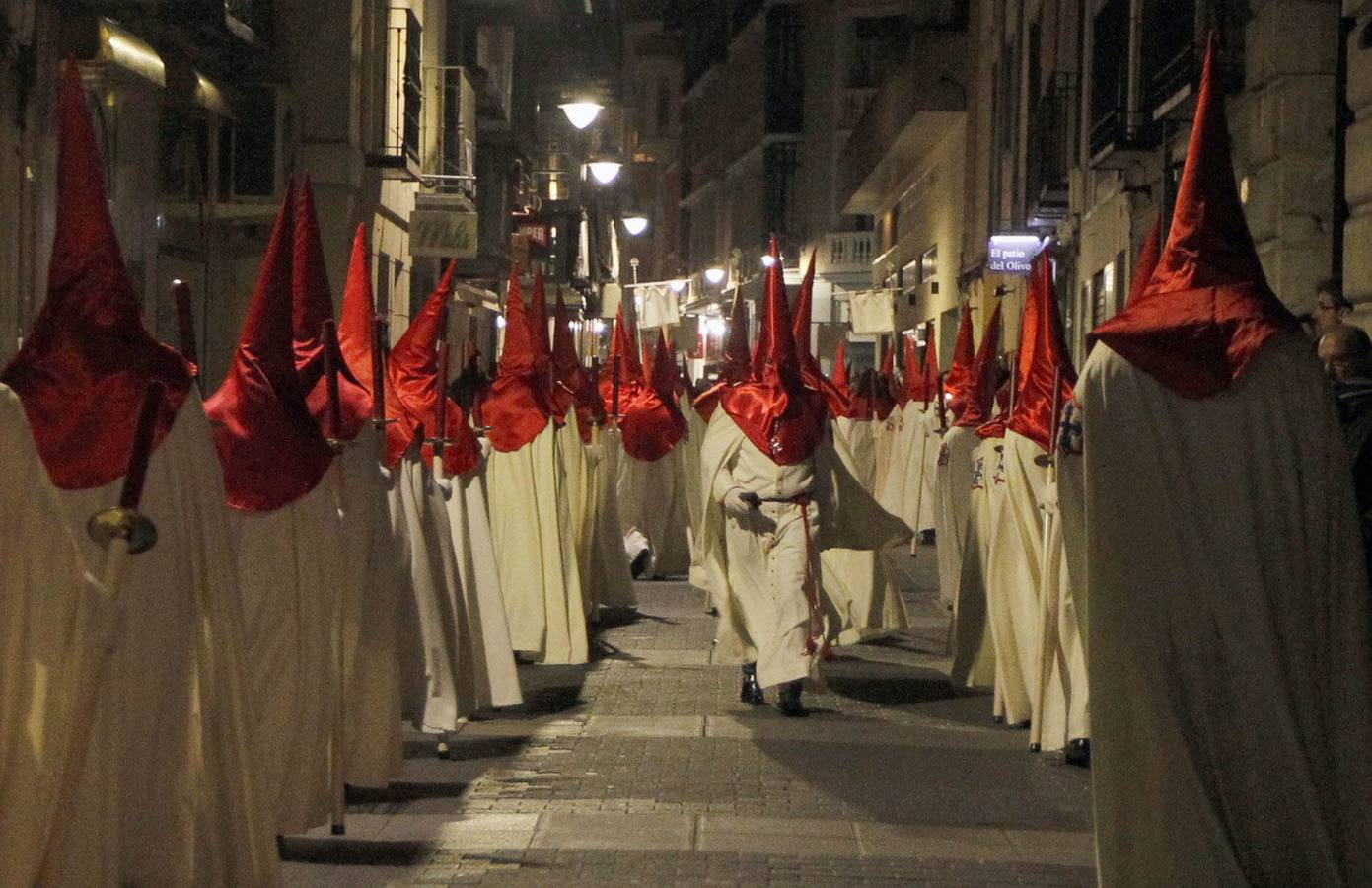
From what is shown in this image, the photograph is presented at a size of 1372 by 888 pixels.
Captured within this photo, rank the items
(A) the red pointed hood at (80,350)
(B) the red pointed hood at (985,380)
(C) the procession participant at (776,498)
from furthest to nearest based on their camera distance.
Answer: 1. (B) the red pointed hood at (985,380)
2. (C) the procession participant at (776,498)
3. (A) the red pointed hood at (80,350)

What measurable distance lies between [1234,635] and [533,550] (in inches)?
318

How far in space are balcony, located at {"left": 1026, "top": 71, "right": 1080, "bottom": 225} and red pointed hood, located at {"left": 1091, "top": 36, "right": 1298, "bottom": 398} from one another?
20.0 m

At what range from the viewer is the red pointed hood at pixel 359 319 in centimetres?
934

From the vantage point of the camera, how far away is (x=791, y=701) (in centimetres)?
1198

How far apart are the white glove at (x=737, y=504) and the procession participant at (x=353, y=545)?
3.17 meters

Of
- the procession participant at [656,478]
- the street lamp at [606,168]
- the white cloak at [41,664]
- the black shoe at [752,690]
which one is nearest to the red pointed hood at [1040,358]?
the black shoe at [752,690]

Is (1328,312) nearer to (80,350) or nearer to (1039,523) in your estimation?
(1039,523)

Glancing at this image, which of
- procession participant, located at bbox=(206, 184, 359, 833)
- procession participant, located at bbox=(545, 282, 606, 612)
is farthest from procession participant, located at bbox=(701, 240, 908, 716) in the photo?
procession participant, located at bbox=(206, 184, 359, 833)

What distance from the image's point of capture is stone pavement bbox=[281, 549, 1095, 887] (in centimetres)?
795

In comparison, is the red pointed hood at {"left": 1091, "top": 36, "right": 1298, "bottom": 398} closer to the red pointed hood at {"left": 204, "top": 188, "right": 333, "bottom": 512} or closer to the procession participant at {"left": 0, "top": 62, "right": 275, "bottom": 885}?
the procession participant at {"left": 0, "top": 62, "right": 275, "bottom": 885}

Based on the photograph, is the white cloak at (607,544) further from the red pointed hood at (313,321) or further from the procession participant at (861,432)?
the red pointed hood at (313,321)

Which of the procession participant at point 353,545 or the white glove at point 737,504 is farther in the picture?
the white glove at point 737,504

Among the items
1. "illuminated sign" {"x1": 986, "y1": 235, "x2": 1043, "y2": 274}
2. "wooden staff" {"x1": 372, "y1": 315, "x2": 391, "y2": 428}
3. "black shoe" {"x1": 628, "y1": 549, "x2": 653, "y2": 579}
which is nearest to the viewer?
"wooden staff" {"x1": 372, "y1": 315, "x2": 391, "y2": 428}

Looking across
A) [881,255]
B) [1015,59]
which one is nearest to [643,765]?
[1015,59]
